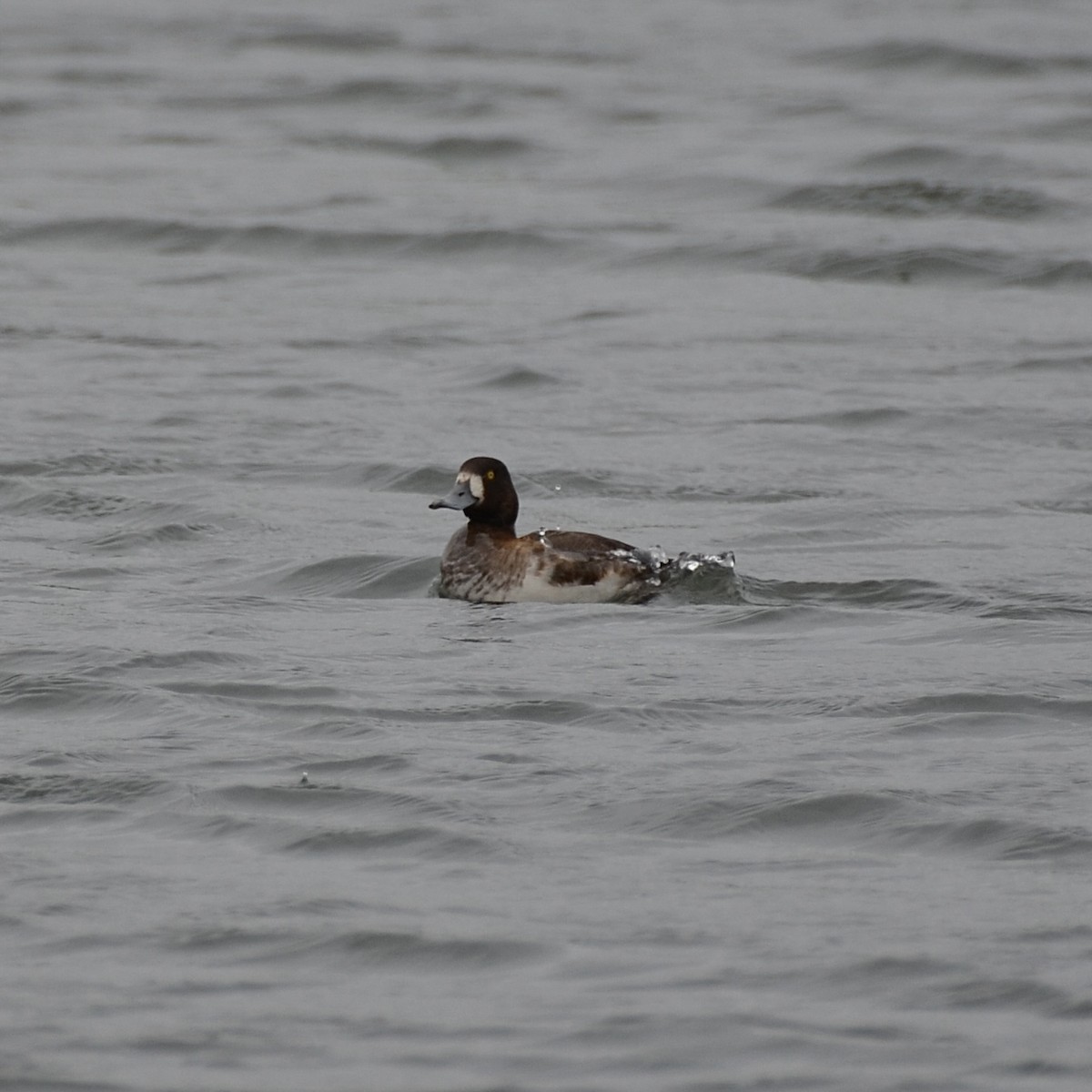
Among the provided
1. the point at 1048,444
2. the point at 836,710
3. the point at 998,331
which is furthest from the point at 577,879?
the point at 998,331

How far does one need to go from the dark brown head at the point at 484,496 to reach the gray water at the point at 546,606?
1.77ft

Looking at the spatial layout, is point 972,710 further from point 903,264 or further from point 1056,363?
point 903,264

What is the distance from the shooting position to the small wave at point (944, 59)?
28.3 metres

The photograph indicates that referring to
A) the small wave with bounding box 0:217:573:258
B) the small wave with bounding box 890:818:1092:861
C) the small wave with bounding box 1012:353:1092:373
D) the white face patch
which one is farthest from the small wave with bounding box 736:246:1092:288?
the small wave with bounding box 890:818:1092:861

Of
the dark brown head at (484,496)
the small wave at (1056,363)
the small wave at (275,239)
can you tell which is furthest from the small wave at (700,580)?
the small wave at (275,239)

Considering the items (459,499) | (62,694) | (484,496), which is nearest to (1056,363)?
(484,496)

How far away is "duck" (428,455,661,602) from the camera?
11.8m

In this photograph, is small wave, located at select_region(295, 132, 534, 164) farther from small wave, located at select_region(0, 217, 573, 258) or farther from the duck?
the duck

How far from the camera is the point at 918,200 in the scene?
22906mm

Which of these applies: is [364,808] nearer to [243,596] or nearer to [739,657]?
[739,657]

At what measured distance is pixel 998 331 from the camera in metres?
18.8

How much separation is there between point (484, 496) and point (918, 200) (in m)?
11.6

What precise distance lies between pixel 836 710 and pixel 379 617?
8.90 ft

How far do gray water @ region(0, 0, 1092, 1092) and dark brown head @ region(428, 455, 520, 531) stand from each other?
0.54 metres
